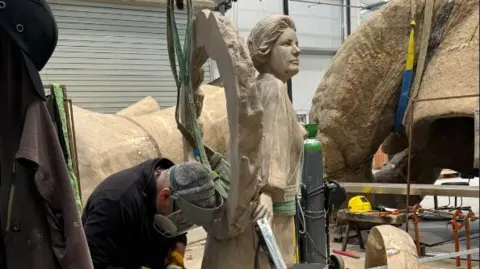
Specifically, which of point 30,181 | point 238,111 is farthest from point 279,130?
point 30,181

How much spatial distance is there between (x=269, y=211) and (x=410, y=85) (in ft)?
10.7

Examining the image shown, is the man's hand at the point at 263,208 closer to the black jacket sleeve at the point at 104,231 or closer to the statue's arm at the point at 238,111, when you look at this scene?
the statue's arm at the point at 238,111

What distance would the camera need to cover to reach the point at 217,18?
2.16 m

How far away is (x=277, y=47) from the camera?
2.86 meters

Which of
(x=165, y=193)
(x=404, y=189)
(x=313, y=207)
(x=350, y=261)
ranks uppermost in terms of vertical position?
(x=165, y=193)

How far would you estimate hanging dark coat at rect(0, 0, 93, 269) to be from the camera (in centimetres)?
146

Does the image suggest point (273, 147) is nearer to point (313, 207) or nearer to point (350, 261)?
point (313, 207)

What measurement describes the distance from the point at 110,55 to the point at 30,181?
19.1 ft

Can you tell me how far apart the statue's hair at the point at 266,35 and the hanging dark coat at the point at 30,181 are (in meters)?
1.51

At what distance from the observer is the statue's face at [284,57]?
2842 mm

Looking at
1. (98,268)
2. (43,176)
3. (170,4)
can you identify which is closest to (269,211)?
(98,268)

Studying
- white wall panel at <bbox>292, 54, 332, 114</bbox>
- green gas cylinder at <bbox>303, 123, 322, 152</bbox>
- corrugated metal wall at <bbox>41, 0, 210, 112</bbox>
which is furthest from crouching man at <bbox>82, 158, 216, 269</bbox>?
white wall panel at <bbox>292, 54, 332, 114</bbox>

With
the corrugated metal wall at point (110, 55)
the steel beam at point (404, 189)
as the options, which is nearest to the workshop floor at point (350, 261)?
the steel beam at point (404, 189)

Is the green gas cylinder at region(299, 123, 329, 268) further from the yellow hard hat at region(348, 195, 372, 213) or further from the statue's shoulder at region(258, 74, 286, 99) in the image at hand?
the yellow hard hat at region(348, 195, 372, 213)
